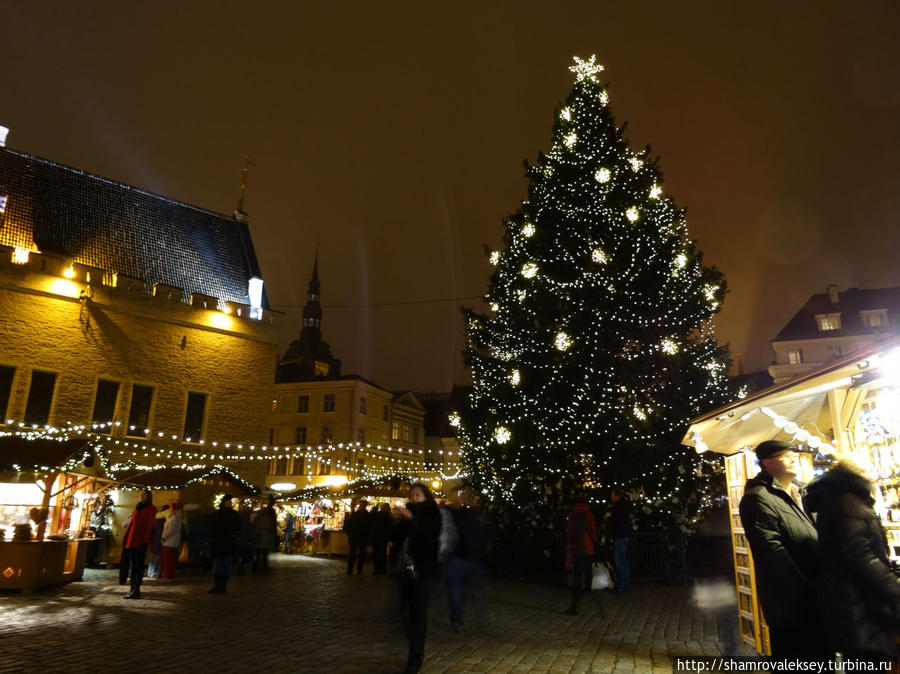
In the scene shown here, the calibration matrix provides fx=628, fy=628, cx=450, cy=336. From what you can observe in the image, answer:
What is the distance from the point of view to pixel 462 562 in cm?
955

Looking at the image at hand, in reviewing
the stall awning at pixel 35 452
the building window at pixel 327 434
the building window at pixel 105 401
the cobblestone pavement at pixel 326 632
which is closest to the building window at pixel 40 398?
the building window at pixel 105 401

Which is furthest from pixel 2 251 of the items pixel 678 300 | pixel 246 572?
pixel 678 300

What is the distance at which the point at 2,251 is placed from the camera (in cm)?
2292

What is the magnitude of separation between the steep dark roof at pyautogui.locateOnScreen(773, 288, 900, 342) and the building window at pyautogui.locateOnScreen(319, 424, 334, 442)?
3887 centimetres

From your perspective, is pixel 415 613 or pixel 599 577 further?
pixel 599 577

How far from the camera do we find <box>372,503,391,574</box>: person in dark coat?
17.0 metres

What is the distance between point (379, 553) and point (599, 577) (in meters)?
6.74

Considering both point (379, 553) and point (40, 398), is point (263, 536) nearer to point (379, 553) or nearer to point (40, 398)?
point (379, 553)

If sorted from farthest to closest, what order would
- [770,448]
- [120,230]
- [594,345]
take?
[120,230]
[594,345]
[770,448]

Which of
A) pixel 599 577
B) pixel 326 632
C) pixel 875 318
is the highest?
pixel 875 318

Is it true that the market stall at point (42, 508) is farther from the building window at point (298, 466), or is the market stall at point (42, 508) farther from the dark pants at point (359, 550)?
the building window at point (298, 466)

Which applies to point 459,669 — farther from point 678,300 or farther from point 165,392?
point 165,392

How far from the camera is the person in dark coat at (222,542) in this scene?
1268 centimetres

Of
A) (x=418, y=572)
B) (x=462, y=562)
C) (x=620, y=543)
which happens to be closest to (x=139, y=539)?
(x=462, y=562)
